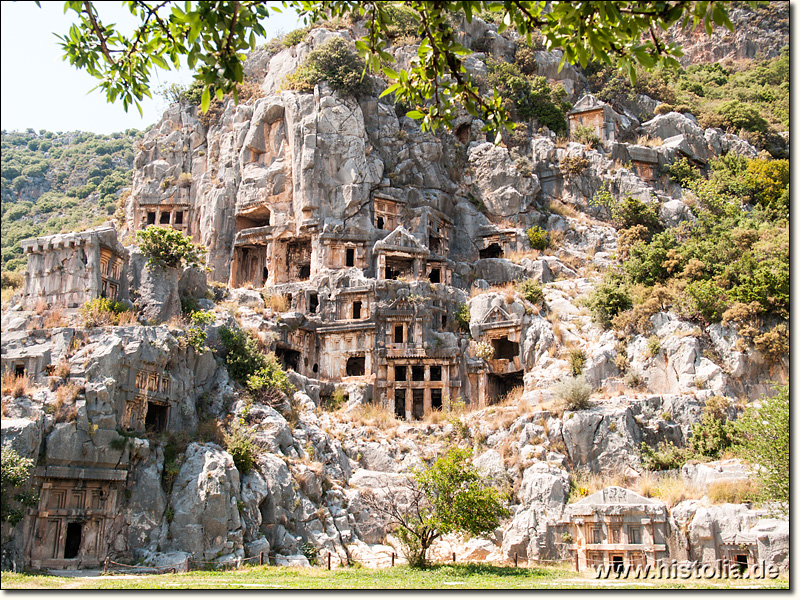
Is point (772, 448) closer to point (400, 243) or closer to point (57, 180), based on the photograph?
point (400, 243)

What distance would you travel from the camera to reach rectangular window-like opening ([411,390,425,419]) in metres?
39.7

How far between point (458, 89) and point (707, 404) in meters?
24.8

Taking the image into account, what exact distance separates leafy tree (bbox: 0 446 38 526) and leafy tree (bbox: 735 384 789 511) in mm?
23073

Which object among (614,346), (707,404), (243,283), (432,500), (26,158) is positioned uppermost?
(26,158)

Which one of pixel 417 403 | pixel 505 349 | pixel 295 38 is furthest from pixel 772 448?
pixel 295 38

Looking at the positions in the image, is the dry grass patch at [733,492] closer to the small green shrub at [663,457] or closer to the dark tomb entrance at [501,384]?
the small green shrub at [663,457]

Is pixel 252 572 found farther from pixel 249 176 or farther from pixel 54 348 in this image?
pixel 249 176

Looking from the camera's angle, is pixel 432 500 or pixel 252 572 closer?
pixel 252 572

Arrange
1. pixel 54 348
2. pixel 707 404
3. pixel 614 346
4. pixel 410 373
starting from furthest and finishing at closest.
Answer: pixel 410 373, pixel 614 346, pixel 707 404, pixel 54 348

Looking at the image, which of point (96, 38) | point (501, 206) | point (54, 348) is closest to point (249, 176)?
point (501, 206)

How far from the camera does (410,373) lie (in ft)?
131

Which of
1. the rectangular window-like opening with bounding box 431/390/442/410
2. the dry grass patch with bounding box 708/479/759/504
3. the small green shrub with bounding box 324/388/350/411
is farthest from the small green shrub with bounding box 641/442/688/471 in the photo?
the small green shrub with bounding box 324/388/350/411

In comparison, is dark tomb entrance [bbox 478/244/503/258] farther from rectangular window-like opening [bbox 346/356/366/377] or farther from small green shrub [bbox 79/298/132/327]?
small green shrub [bbox 79/298/132/327]

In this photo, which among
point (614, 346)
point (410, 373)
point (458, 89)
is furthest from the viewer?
point (410, 373)
